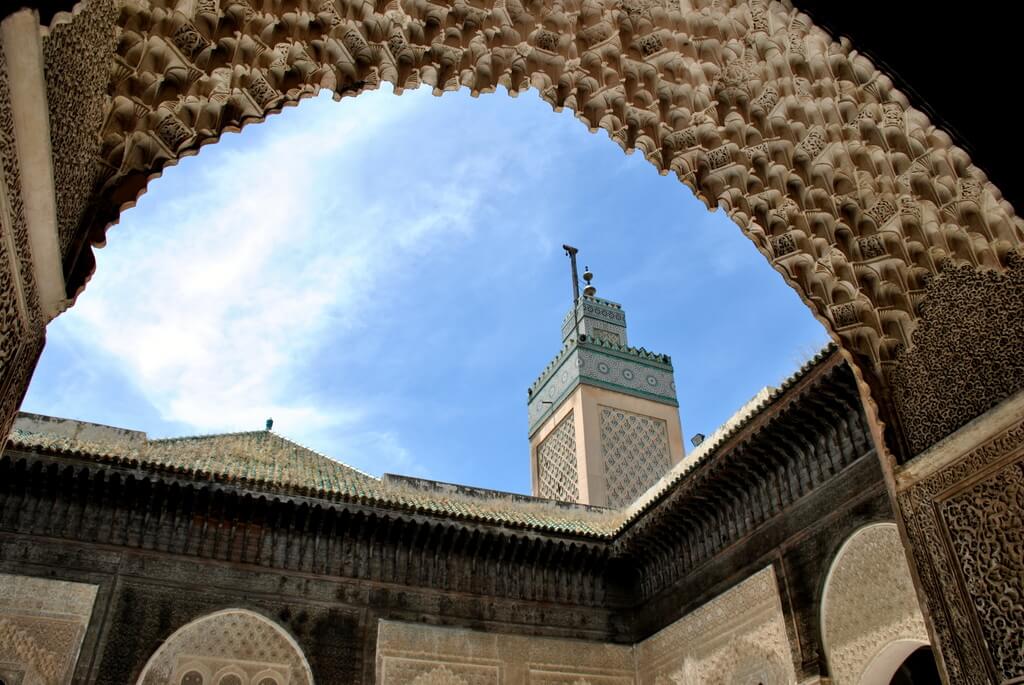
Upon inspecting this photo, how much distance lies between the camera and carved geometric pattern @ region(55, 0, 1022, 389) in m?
3.04

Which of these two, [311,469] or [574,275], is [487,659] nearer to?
[311,469]

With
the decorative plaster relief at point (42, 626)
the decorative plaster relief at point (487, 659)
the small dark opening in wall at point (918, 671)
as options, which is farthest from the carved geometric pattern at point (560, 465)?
the decorative plaster relief at point (42, 626)

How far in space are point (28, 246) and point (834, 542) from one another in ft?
21.0

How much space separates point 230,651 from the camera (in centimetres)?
Result: 830

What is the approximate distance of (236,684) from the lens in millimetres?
8180

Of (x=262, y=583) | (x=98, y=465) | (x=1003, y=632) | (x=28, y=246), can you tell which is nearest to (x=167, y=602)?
(x=262, y=583)

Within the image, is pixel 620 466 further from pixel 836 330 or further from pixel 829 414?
pixel 836 330

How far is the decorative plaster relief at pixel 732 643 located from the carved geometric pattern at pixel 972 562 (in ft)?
15.0

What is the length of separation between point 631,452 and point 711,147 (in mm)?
10587

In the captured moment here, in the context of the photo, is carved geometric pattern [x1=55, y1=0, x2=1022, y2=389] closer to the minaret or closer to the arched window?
the arched window

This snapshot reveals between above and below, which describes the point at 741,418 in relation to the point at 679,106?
above

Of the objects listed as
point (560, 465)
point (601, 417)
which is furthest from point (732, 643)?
point (560, 465)

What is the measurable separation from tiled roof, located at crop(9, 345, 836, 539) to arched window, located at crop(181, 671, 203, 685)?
1818 millimetres

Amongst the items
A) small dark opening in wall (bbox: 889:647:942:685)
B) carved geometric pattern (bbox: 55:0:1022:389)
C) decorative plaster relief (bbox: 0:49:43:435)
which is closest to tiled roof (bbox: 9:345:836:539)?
small dark opening in wall (bbox: 889:647:942:685)
